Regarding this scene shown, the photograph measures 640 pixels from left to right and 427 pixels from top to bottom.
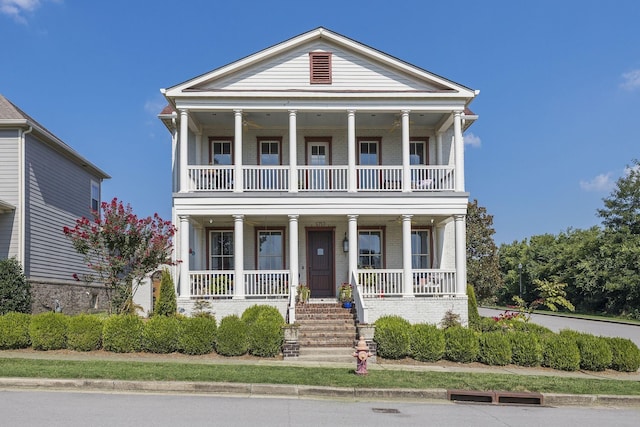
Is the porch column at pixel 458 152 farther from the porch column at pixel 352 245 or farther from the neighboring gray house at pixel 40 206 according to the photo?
the neighboring gray house at pixel 40 206

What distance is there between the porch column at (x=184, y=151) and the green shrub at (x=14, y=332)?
573 centimetres

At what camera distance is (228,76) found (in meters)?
18.6

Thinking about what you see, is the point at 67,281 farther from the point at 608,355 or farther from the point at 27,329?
the point at 608,355

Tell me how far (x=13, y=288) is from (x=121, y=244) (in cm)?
379

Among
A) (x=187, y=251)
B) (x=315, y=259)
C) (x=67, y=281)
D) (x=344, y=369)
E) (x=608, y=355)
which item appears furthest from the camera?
(x=67, y=281)

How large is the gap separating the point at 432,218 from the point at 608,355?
738cm

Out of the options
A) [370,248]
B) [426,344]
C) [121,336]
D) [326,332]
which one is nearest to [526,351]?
[426,344]

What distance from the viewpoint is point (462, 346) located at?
1480cm

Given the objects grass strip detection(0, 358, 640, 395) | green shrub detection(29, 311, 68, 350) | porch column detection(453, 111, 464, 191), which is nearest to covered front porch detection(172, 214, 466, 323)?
porch column detection(453, 111, 464, 191)

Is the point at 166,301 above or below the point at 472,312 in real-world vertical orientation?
above

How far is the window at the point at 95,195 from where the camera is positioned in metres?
25.5

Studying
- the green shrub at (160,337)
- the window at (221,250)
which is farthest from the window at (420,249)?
the green shrub at (160,337)

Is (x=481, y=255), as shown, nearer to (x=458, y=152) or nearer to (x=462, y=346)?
(x=458, y=152)

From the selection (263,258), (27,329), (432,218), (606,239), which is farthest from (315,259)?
(606,239)
